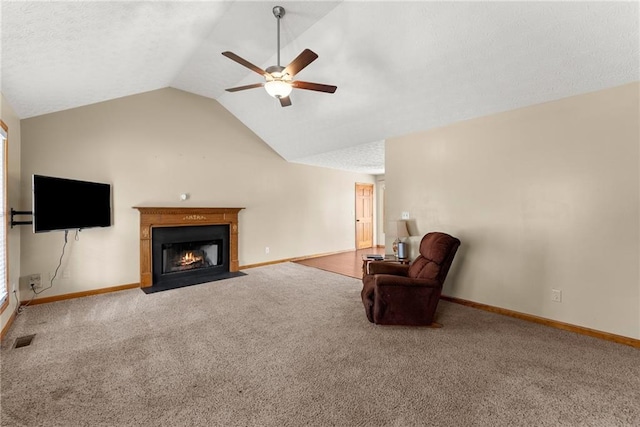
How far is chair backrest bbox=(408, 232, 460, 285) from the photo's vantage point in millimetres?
2990

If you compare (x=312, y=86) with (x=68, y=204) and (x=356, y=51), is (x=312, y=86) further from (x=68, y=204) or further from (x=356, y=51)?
(x=68, y=204)

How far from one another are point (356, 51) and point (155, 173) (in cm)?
363

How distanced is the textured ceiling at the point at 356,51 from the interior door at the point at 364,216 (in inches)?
159

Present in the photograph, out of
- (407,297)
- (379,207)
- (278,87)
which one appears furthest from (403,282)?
(379,207)

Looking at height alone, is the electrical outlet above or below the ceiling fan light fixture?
below


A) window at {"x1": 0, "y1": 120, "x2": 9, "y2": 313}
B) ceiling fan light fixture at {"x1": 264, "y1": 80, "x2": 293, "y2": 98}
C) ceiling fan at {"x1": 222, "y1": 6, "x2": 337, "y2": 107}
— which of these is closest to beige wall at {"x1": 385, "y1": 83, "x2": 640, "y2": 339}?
ceiling fan at {"x1": 222, "y1": 6, "x2": 337, "y2": 107}

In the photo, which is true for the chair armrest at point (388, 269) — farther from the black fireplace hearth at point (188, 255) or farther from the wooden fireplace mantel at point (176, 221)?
the wooden fireplace mantel at point (176, 221)

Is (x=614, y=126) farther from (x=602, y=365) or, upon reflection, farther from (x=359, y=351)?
(x=359, y=351)

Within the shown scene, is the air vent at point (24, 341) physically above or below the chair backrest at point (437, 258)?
below

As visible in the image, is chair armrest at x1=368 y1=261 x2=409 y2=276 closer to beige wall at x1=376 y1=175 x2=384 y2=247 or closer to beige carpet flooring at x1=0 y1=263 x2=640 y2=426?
beige carpet flooring at x1=0 y1=263 x2=640 y2=426

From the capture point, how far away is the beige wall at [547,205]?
259 centimetres

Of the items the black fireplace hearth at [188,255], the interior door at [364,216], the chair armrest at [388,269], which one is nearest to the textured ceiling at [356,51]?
the chair armrest at [388,269]

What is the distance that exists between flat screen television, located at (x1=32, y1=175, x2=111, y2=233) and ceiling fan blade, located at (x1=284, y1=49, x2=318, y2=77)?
2.99 metres

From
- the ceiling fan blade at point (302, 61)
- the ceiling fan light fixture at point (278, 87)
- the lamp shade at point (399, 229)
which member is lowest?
the lamp shade at point (399, 229)
